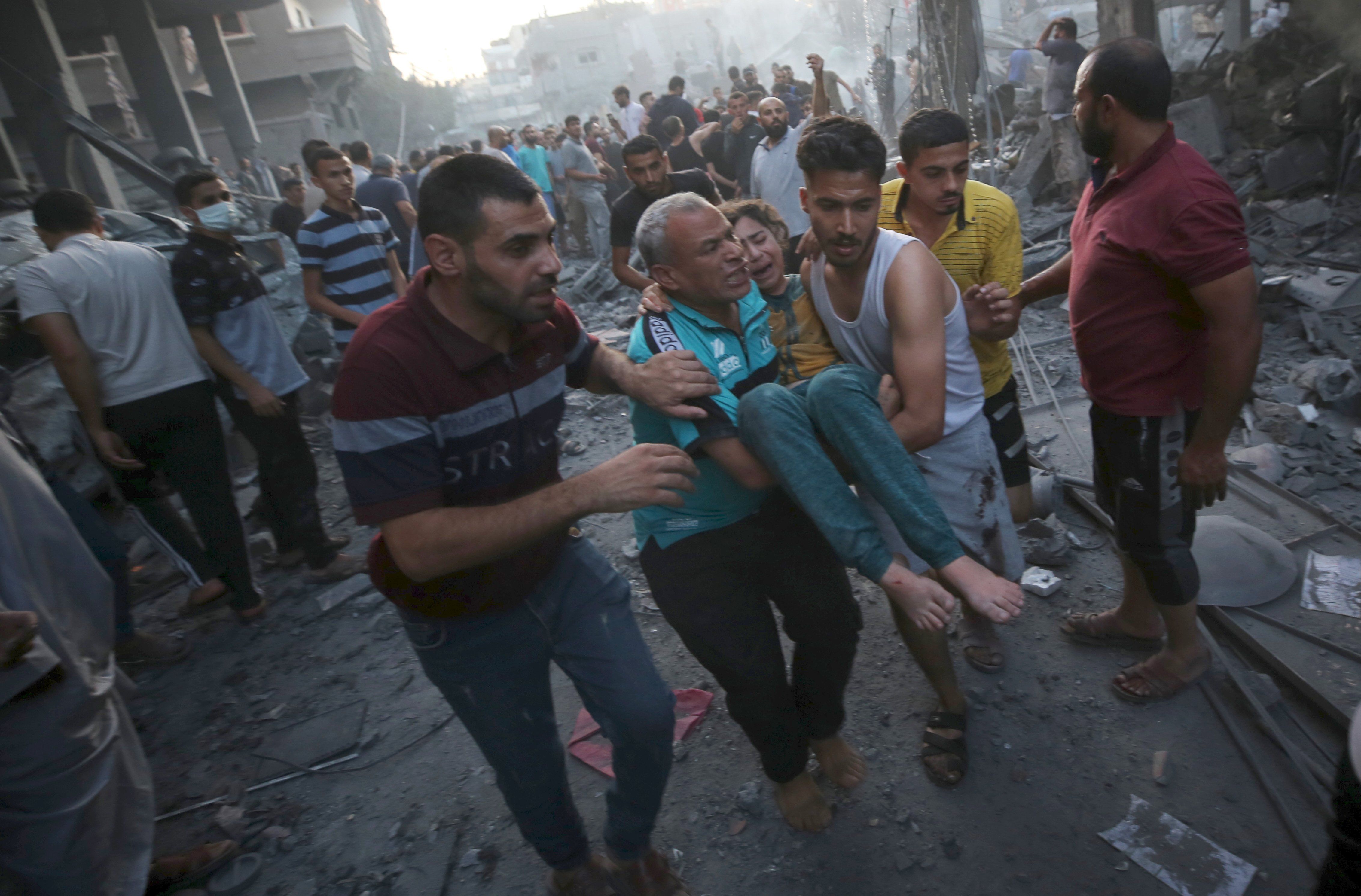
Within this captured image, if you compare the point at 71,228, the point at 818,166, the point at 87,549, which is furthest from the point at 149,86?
the point at 818,166

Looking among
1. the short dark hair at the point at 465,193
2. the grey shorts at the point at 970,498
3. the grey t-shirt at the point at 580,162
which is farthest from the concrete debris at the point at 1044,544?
the grey t-shirt at the point at 580,162

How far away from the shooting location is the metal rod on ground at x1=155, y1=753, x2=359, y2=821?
118 inches

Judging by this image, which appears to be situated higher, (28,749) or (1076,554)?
(28,749)

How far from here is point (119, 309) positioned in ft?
11.9

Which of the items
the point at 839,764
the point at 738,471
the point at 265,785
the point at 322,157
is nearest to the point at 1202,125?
the point at 322,157

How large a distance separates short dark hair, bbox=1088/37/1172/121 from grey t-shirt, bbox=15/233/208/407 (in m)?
4.30

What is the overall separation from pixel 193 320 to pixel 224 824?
2.51 m

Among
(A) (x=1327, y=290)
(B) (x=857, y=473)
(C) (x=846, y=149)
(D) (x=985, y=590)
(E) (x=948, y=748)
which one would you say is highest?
(C) (x=846, y=149)

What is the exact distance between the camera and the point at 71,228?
361 cm

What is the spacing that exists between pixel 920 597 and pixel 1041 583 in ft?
5.99

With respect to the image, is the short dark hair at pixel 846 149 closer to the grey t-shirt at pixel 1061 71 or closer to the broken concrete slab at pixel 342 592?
the broken concrete slab at pixel 342 592

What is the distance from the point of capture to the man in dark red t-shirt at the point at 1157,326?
82.7 inches

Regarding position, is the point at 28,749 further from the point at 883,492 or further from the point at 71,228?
the point at 71,228

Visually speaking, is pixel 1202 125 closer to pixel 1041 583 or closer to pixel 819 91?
pixel 819 91
